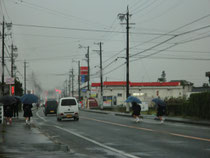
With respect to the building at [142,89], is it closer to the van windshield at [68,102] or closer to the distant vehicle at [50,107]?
the distant vehicle at [50,107]

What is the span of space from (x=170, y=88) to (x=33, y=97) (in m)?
80.3

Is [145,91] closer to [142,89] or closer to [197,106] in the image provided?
[142,89]

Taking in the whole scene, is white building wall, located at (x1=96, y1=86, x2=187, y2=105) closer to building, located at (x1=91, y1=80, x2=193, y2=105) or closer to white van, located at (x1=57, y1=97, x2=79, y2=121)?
building, located at (x1=91, y1=80, x2=193, y2=105)

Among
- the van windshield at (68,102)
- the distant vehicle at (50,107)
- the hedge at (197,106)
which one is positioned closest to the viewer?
the hedge at (197,106)

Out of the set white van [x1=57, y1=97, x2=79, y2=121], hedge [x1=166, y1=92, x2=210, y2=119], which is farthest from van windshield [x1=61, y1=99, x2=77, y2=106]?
hedge [x1=166, y1=92, x2=210, y2=119]

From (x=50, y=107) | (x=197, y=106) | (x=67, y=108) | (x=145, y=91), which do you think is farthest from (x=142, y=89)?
(x=197, y=106)

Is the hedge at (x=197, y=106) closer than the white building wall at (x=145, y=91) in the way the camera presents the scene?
Yes

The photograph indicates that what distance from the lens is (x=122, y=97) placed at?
333ft

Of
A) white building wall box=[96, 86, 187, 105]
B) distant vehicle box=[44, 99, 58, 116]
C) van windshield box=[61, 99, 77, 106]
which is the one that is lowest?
distant vehicle box=[44, 99, 58, 116]

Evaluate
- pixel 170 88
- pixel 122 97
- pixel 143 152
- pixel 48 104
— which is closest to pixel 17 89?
pixel 48 104

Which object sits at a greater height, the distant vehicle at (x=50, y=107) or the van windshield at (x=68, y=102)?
the van windshield at (x=68, y=102)

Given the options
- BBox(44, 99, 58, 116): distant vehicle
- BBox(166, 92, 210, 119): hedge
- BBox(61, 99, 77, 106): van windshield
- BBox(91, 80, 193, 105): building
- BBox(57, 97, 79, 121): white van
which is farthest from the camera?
BBox(91, 80, 193, 105): building

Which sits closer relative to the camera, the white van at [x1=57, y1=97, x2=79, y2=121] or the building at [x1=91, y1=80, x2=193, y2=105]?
the white van at [x1=57, y1=97, x2=79, y2=121]

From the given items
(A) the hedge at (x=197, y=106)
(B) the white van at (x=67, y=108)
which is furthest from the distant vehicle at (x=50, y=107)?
(A) the hedge at (x=197, y=106)
